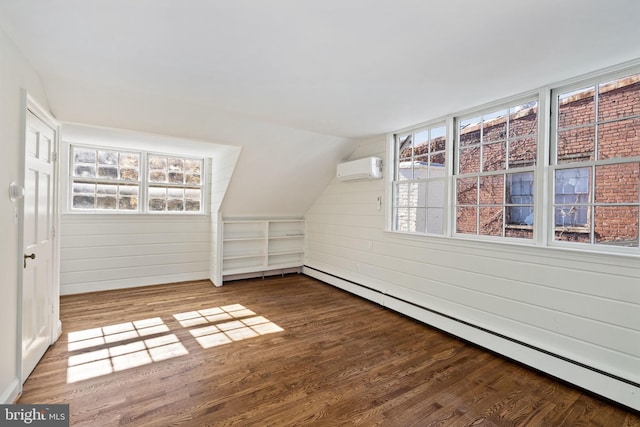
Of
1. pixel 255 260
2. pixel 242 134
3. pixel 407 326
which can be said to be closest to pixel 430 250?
pixel 407 326

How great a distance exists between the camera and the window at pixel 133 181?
449cm

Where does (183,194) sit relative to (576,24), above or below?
below

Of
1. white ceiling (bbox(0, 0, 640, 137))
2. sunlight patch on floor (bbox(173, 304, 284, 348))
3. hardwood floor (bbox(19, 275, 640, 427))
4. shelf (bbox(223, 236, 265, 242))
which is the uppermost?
white ceiling (bbox(0, 0, 640, 137))

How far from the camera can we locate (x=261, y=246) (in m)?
5.63

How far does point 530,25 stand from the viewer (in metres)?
1.71

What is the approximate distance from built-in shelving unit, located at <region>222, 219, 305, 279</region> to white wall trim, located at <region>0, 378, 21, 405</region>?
309 centimetres

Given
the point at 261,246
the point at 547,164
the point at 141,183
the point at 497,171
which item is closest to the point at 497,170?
the point at 497,171

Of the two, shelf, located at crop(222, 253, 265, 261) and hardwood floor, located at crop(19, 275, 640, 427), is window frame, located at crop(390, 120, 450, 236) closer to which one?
hardwood floor, located at crop(19, 275, 640, 427)

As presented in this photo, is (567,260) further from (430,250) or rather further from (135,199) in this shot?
(135,199)

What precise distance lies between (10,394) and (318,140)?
386cm

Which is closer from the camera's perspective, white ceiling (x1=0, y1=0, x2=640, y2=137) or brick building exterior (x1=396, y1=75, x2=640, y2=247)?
white ceiling (x1=0, y1=0, x2=640, y2=137)

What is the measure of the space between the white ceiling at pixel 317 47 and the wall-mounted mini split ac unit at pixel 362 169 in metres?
1.18

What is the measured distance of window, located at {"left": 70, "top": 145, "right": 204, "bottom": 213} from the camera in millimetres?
4492

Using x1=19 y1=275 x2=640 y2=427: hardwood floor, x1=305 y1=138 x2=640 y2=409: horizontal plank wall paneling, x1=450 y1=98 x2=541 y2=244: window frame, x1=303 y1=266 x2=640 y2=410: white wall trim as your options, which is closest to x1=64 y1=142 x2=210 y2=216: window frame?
x1=19 y1=275 x2=640 y2=427: hardwood floor
